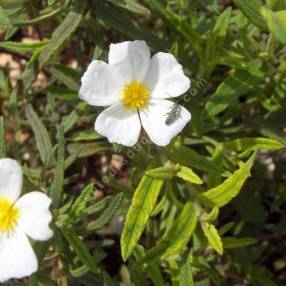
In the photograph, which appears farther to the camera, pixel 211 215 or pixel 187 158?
pixel 187 158

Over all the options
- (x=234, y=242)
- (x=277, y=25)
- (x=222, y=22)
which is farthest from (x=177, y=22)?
(x=234, y=242)

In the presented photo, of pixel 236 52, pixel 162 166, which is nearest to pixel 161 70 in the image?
pixel 162 166

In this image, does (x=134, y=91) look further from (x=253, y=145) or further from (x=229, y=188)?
(x=253, y=145)

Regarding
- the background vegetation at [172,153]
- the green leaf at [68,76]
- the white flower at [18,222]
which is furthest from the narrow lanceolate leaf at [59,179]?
the green leaf at [68,76]

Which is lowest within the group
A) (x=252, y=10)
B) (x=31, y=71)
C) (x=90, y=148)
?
(x=90, y=148)

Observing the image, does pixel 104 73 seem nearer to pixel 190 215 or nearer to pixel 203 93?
pixel 190 215

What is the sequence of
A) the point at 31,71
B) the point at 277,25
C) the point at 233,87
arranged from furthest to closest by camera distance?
1. the point at 31,71
2. the point at 233,87
3. the point at 277,25

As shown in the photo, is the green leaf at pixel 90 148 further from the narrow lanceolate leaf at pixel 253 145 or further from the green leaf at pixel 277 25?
the green leaf at pixel 277 25
